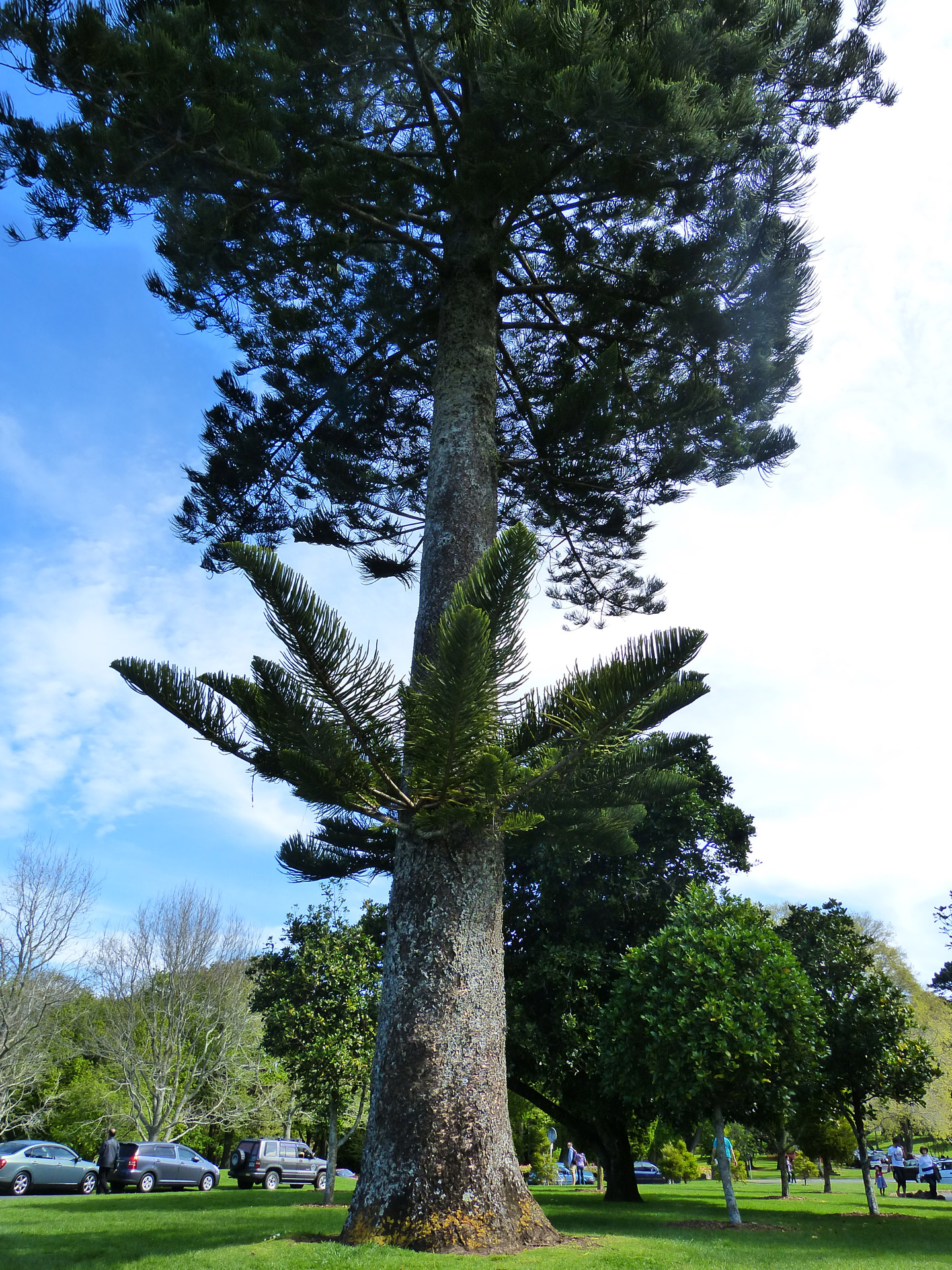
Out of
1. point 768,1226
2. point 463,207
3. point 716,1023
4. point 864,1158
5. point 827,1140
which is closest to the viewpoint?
point 463,207

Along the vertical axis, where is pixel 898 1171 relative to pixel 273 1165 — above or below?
below

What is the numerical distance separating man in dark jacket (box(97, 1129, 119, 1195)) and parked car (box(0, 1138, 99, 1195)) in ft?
1.31

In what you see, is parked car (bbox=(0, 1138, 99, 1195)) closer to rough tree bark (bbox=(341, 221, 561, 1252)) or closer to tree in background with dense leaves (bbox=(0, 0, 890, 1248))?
tree in background with dense leaves (bbox=(0, 0, 890, 1248))

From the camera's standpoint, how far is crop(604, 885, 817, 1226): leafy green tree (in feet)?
34.1

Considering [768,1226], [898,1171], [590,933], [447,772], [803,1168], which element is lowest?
[803,1168]

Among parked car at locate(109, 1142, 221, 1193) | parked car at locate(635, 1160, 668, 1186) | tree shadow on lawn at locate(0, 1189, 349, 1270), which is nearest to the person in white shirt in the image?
parked car at locate(635, 1160, 668, 1186)

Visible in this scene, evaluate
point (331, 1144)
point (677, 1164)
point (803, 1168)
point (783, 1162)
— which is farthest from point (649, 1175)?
point (331, 1144)

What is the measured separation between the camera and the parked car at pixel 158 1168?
18562 millimetres

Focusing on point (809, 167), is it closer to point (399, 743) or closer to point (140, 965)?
point (399, 743)

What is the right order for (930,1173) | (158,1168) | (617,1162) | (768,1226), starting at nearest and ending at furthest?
(768,1226), (617,1162), (158,1168), (930,1173)

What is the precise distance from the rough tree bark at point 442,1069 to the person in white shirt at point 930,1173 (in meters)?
23.4

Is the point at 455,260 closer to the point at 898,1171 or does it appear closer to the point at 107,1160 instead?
the point at 107,1160

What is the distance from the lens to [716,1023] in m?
10.5

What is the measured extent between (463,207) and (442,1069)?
6.77 meters
